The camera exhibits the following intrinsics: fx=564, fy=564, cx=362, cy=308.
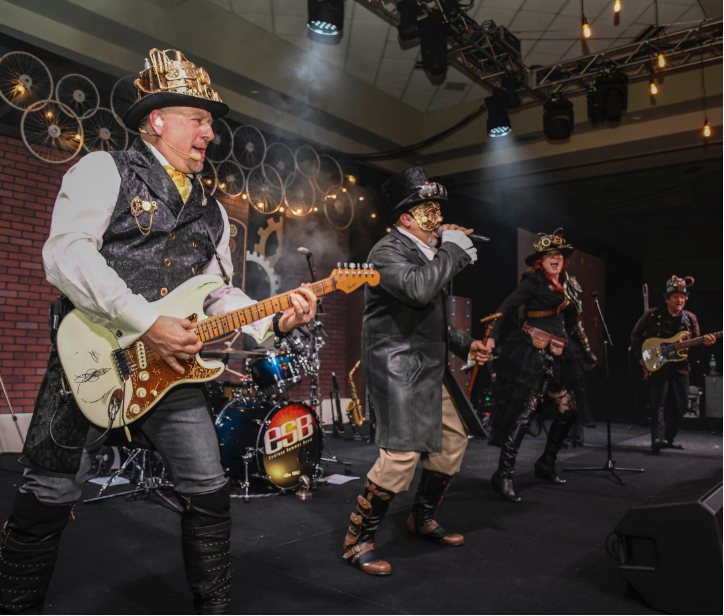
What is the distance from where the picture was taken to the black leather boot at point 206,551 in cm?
185

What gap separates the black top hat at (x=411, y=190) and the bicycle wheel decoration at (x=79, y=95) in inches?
192

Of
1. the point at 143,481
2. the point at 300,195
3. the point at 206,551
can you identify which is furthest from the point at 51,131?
the point at 206,551

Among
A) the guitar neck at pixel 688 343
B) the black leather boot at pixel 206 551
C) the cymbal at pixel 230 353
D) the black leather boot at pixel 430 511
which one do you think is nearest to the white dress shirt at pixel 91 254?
the black leather boot at pixel 206 551

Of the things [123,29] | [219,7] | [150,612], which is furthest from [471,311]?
[150,612]

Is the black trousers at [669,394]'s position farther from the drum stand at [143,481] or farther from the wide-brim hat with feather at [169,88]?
the wide-brim hat with feather at [169,88]

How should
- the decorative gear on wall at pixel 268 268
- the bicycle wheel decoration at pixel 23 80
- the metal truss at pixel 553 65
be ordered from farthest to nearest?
the decorative gear on wall at pixel 268 268 < the metal truss at pixel 553 65 < the bicycle wheel decoration at pixel 23 80

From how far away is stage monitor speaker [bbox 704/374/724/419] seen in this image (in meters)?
9.63

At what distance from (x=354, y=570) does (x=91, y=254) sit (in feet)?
6.83

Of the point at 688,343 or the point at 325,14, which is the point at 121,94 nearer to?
the point at 325,14

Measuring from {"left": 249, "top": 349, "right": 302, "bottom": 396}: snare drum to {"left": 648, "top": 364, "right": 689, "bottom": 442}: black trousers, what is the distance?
543 centimetres

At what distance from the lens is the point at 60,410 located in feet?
6.18

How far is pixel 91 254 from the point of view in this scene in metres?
1.79

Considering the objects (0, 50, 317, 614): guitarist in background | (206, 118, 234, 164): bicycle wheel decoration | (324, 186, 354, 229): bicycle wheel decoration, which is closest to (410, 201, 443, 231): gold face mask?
(0, 50, 317, 614): guitarist in background

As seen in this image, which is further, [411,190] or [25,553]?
[411,190]
